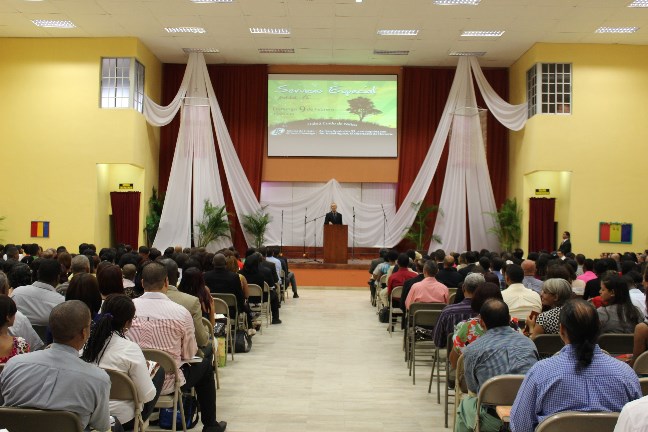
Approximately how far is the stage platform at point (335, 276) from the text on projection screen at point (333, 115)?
408cm

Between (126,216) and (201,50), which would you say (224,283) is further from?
(201,50)

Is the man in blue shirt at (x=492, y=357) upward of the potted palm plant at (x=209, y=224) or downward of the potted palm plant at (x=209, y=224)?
downward

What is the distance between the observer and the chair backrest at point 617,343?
14.8 feet

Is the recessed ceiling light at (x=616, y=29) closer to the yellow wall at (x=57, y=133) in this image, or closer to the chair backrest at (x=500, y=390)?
the yellow wall at (x=57, y=133)

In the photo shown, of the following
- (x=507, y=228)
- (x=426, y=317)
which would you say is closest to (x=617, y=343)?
(x=426, y=317)

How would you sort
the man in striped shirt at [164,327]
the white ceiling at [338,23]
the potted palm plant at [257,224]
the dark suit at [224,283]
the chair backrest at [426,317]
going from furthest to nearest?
the potted palm plant at [257,224]
the white ceiling at [338,23]
the dark suit at [224,283]
the chair backrest at [426,317]
the man in striped shirt at [164,327]

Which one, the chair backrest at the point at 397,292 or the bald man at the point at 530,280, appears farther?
the chair backrest at the point at 397,292

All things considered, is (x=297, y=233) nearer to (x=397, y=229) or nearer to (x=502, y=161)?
(x=397, y=229)

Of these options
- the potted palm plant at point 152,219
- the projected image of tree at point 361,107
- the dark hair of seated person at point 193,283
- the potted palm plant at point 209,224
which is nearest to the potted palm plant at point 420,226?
the projected image of tree at point 361,107

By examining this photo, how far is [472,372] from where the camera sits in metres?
3.79

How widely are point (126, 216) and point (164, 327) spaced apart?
514 inches

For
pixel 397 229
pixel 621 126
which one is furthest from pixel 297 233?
pixel 621 126

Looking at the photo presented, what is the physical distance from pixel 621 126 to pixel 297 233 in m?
8.65

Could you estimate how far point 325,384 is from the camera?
6457 millimetres
